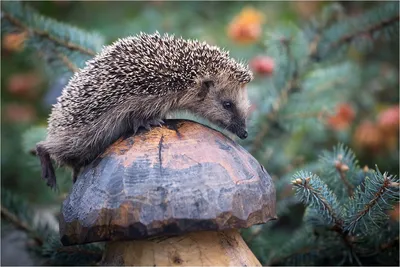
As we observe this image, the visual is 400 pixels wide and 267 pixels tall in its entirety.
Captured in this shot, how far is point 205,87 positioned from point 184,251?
798 millimetres

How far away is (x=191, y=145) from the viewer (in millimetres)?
2459

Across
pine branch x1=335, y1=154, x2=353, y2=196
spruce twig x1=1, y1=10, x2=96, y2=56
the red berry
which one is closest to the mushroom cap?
pine branch x1=335, y1=154, x2=353, y2=196

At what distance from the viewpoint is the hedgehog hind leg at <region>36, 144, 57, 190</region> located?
9.34 ft

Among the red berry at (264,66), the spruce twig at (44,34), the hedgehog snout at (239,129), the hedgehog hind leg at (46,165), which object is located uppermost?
the hedgehog snout at (239,129)

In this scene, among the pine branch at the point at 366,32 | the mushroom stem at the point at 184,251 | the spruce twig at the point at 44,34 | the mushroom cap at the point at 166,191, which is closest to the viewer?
the mushroom cap at the point at 166,191

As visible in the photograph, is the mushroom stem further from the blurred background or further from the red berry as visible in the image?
the red berry

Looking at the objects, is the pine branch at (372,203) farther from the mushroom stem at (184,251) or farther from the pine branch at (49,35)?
the pine branch at (49,35)

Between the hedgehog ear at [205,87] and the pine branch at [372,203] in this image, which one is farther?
the hedgehog ear at [205,87]

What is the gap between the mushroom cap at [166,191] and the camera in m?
2.24

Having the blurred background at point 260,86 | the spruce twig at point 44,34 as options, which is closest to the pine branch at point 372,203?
the blurred background at point 260,86

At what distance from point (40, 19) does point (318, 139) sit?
276cm

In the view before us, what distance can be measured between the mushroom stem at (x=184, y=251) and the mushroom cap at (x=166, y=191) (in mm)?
160

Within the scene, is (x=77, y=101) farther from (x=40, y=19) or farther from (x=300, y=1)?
(x=300, y=1)

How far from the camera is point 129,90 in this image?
2635mm
